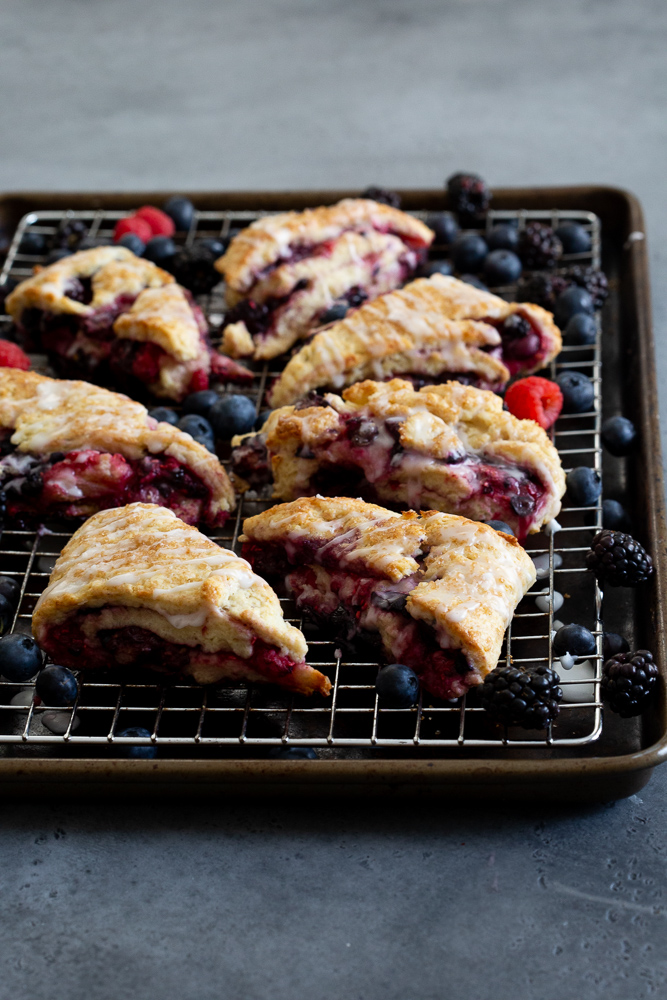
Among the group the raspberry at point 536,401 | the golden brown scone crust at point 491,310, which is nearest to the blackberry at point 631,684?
the raspberry at point 536,401

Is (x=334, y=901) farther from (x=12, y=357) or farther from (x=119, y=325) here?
(x=12, y=357)

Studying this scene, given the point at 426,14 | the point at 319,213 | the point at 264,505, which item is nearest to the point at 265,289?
the point at 319,213

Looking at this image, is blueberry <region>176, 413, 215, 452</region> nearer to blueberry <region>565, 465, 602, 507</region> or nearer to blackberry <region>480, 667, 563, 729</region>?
blueberry <region>565, 465, 602, 507</region>

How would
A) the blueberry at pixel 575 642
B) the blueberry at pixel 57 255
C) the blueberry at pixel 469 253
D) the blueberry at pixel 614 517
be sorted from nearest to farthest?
the blueberry at pixel 575 642 → the blueberry at pixel 614 517 → the blueberry at pixel 469 253 → the blueberry at pixel 57 255

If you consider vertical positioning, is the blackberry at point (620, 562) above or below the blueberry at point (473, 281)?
below

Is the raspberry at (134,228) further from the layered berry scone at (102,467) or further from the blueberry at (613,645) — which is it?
the blueberry at (613,645)

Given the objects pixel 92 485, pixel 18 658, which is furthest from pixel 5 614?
pixel 92 485

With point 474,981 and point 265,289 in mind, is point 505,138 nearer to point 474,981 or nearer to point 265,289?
point 265,289
